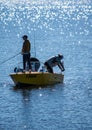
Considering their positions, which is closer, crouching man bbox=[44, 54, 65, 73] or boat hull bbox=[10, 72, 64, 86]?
boat hull bbox=[10, 72, 64, 86]

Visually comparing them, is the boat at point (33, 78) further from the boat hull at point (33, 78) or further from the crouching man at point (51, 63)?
the crouching man at point (51, 63)

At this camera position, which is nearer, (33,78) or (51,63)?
(33,78)

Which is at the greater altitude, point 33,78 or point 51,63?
point 51,63

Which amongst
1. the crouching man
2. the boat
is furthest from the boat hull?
the crouching man

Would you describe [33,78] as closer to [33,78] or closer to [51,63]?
[33,78]

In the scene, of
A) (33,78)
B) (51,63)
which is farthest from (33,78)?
(51,63)

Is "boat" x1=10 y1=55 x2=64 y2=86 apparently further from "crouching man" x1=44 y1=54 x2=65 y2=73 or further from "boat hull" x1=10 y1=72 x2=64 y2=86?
"crouching man" x1=44 y1=54 x2=65 y2=73

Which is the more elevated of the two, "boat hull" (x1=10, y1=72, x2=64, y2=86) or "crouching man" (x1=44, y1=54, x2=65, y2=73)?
"crouching man" (x1=44, y1=54, x2=65, y2=73)

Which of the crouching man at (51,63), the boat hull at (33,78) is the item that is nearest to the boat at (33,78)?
the boat hull at (33,78)

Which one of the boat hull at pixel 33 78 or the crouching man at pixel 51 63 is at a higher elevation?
the crouching man at pixel 51 63

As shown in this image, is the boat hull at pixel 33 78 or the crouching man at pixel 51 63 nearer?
the boat hull at pixel 33 78

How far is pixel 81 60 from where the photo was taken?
4953cm

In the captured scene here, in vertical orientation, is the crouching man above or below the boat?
above

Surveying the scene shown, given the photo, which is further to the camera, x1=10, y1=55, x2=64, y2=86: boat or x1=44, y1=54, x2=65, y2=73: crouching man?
x1=44, y1=54, x2=65, y2=73: crouching man
